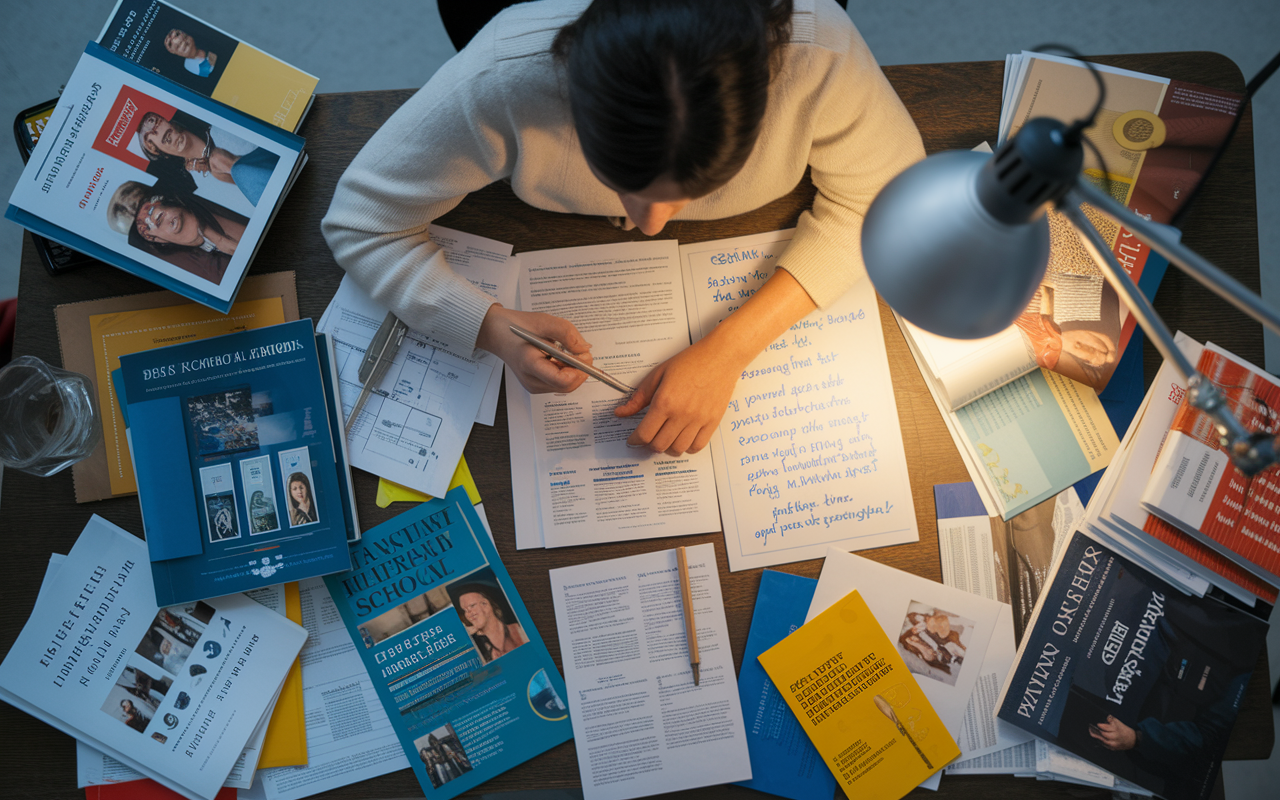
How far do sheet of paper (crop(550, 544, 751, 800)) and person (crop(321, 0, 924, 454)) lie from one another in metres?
0.19

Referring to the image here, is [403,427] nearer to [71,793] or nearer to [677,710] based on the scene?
[677,710]

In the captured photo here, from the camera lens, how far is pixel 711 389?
40.4 inches

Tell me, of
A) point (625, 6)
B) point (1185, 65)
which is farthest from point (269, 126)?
point (1185, 65)

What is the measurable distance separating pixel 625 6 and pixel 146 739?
1.10 meters

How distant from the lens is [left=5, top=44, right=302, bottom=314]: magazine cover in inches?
40.8

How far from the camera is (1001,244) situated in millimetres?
520

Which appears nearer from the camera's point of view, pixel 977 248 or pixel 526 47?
pixel 977 248

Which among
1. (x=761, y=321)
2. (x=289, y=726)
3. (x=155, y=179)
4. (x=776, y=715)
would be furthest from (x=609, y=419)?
(x=155, y=179)

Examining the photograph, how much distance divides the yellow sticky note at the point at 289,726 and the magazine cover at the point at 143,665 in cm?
2

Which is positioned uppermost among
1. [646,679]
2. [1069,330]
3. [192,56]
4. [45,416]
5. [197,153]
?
[1069,330]

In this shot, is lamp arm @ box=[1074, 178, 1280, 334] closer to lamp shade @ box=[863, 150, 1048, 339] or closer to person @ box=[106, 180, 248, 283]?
lamp shade @ box=[863, 150, 1048, 339]

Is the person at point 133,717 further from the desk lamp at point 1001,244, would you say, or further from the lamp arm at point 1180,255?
the lamp arm at point 1180,255

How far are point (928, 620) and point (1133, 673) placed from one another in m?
0.27

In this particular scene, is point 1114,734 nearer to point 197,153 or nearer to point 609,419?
point 609,419
